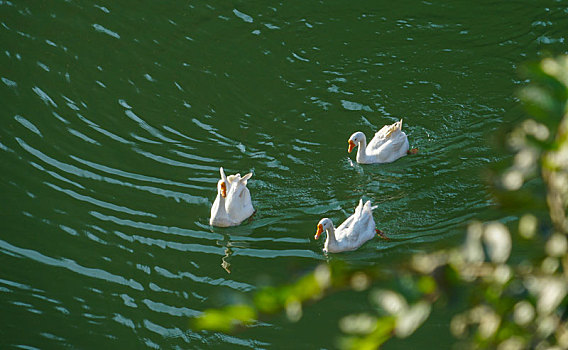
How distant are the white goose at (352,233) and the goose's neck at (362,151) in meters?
1.33

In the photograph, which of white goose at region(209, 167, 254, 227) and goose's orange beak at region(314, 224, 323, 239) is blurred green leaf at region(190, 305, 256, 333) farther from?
white goose at region(209, 167, 254, 227)

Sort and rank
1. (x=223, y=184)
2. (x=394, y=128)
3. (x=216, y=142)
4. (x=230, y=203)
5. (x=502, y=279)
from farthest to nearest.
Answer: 1. (x=216, y=142)
2. (x=394, y=128)
3. (x=223, y=184)
4. (x=230, y=203)
5. (x=502, y=279)

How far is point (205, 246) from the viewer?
765cm

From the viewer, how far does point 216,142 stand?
29.8 feet

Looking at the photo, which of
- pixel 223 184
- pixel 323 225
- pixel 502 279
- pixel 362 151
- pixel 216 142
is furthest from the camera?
pixel 216 142

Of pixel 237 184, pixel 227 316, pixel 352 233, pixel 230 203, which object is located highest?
pixel 227 316

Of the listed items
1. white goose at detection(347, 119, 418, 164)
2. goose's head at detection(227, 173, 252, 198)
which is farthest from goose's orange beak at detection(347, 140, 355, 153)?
goose's head at detection(227, 173, 252, 198)

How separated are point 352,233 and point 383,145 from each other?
1663mm

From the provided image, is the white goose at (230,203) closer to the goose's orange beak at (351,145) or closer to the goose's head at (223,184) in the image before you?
the goose's head at (223,184)

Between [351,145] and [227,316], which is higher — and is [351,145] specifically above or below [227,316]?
below

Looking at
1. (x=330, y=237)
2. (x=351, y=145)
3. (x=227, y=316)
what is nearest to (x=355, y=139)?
(x=351, y=145)

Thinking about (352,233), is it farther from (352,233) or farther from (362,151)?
(362,151)

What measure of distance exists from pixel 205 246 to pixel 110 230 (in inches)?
38.0

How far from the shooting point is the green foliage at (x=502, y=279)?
117cm
